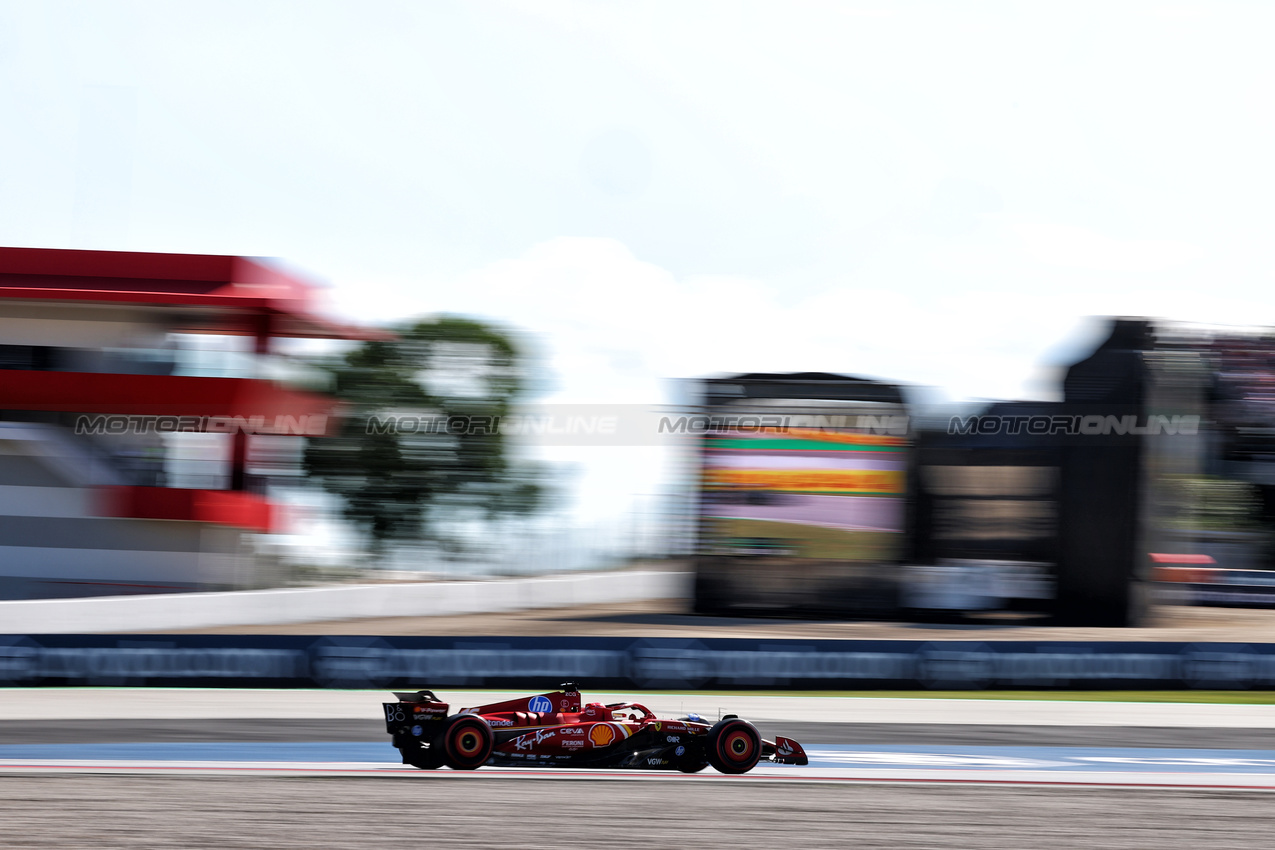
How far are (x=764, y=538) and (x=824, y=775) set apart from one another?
450 inches

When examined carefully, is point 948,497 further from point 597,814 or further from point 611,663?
point 597,814

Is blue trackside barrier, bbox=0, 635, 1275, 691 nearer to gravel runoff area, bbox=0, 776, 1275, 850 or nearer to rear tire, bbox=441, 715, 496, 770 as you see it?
gravel runoff area, bbox=0, 776, 1275, 850

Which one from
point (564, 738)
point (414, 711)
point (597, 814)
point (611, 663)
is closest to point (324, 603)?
point (611, 663)

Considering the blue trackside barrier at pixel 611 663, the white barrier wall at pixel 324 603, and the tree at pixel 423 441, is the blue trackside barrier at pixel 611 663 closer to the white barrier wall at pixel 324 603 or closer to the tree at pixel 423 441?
the white barrier wall at pixel 324 603

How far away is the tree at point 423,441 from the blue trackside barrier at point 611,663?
23.8 m

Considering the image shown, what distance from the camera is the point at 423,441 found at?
38.9 metres

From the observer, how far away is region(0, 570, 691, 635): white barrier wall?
1711 cm

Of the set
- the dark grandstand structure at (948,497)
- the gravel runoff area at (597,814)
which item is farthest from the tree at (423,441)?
the gravel runoff area at (597,814)

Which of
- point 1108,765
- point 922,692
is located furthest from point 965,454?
point 1108,765

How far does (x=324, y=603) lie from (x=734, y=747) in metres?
14.3

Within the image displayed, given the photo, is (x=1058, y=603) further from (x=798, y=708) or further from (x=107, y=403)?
(x=107, y=403)

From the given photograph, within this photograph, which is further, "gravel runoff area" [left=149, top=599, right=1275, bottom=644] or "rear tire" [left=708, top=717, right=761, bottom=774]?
"gravel runoff area" [left=149, top=599, right=1275, bottom=644]

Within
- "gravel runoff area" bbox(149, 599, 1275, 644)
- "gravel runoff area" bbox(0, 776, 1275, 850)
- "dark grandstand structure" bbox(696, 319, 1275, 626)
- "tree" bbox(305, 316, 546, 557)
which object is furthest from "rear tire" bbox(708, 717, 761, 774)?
"tree" bbox(305, 316, 546, 557)

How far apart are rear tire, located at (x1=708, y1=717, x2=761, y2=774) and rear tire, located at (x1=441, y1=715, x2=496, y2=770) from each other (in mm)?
Answer: 1556
